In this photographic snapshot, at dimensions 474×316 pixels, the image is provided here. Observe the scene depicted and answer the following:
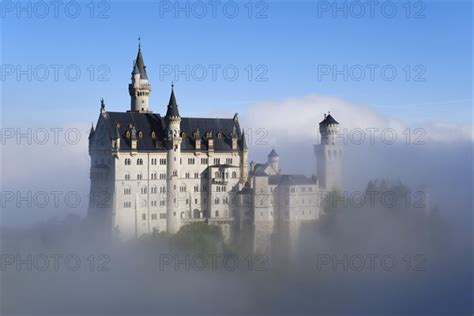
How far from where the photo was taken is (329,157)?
10000cm

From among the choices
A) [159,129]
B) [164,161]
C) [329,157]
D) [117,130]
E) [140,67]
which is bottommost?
[164,161]

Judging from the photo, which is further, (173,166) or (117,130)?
(173,166)

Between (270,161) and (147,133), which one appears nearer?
(147,133)

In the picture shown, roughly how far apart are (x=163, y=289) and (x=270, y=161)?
22554 mm

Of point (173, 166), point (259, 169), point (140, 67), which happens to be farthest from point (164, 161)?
point (140, 67)

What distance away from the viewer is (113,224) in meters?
83.9

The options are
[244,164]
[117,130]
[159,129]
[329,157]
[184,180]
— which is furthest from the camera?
[329,157]

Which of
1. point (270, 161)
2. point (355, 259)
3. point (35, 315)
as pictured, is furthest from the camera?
point (355, 259)

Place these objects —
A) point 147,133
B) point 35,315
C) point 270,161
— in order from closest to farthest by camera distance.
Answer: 1. point 35,315
2. point 147,133
3. point 270,161

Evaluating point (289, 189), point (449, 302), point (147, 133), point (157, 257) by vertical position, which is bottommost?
point (449, 302)

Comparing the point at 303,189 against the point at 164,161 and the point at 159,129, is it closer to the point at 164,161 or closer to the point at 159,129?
the point at 164,161

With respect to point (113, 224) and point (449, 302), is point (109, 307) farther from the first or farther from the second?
point (449, 302)

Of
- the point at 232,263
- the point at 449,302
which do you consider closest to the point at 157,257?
the point at 232,263

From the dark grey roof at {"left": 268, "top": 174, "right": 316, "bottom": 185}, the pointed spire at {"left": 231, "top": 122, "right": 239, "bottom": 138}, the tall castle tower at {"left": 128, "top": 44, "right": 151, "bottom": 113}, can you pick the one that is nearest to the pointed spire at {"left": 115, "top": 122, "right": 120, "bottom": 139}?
the tall castle tower at {"left": 128, "top": 44, "right": 151, "bottom": 113}
